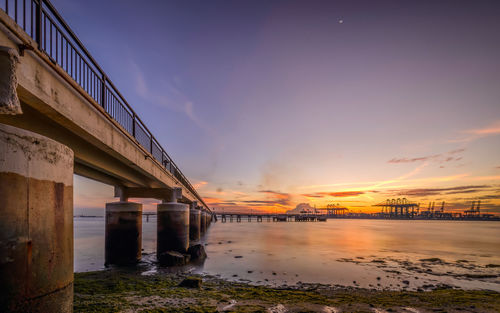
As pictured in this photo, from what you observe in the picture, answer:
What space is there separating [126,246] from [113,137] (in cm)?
1026

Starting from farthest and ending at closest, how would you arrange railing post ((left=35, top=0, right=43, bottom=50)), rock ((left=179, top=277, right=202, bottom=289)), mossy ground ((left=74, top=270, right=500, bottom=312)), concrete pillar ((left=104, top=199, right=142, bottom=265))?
concrete pillar ((left=104, top=199, right=142, bottom=265))
rock ((left=179, top=277, right=202, bottom=289))
mossy ground ((left=74, top=270, right=500, bottom=312))
railing post ((left=35, top=0, right=43, bottom=50))

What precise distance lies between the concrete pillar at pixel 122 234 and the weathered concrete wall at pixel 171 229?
1912mm

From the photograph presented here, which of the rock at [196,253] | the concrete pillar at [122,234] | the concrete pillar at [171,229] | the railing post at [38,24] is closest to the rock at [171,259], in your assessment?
the concrete pillar at [122,234]

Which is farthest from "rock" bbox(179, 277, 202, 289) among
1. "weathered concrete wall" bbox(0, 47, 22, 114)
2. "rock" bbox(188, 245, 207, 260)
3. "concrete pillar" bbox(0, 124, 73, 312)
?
"weathered concrete wall" bbox(0, 47, 22, 114)

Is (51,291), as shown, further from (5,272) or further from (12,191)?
(12,191)

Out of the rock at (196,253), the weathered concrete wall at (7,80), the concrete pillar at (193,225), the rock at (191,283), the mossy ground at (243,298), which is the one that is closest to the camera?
the weathered concrete wall at (7,80)

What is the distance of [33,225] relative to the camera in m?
4.01

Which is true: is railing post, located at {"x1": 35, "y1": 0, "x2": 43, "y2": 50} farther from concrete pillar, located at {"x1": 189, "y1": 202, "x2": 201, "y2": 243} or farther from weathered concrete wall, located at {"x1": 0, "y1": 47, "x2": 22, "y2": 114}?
concrete pillar, located at {"x1": 189, "y1": 202, "x2": 201, "y2": 243}

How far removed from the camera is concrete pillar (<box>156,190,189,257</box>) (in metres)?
19.7

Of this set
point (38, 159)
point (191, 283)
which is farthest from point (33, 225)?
point (191, 283)

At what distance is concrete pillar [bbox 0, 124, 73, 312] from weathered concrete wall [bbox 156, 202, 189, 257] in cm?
1553

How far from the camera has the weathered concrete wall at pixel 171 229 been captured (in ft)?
64.7

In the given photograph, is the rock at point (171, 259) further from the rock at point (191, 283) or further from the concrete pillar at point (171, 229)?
the rock at point (191, 283)

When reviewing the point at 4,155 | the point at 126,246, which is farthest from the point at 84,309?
the point at 126,246
